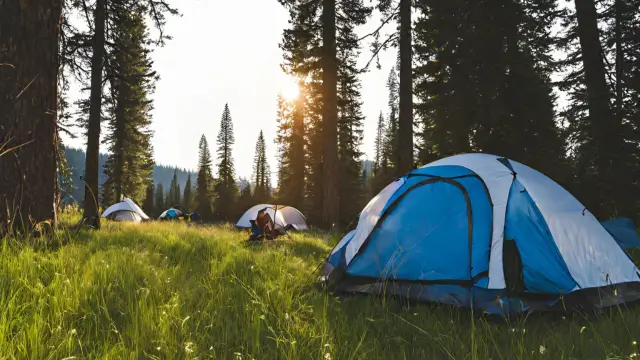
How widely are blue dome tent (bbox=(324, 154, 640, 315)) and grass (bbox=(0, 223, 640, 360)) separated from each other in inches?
11.3

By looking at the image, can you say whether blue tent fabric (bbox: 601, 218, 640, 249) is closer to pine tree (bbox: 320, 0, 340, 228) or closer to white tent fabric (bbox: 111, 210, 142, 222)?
pine tree (bbox: 320, 0, 340, 228)

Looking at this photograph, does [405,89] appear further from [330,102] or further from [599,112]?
[599,112]

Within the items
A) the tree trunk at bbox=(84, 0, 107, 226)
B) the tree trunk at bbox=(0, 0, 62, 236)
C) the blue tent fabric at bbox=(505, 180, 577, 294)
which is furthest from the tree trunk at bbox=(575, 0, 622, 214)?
the tree trunk at bbox=(84, 0, 107, 226)

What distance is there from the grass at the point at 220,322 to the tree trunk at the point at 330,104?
339 inches

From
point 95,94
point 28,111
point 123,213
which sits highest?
point 95,94

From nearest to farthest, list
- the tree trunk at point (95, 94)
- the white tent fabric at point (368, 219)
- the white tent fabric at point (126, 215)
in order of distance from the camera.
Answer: the white tent fabric at point (368, 219), the tree trunk at point (95, 94), the white tent fabric at point (126, 215)

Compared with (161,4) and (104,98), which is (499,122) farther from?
(104,98)

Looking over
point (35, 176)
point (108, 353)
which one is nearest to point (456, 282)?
point (108, 353)

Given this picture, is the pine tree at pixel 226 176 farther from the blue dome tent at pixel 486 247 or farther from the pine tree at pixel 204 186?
the blue dome tent at pixel 486 247

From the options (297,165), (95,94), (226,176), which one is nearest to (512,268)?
(95,94)

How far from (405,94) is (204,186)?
144 ft

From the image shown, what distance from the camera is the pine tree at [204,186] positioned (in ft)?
135

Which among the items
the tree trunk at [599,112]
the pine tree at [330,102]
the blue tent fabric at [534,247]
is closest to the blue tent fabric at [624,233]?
the tree trunk at [599,112]

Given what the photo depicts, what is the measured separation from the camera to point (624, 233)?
6.71m
